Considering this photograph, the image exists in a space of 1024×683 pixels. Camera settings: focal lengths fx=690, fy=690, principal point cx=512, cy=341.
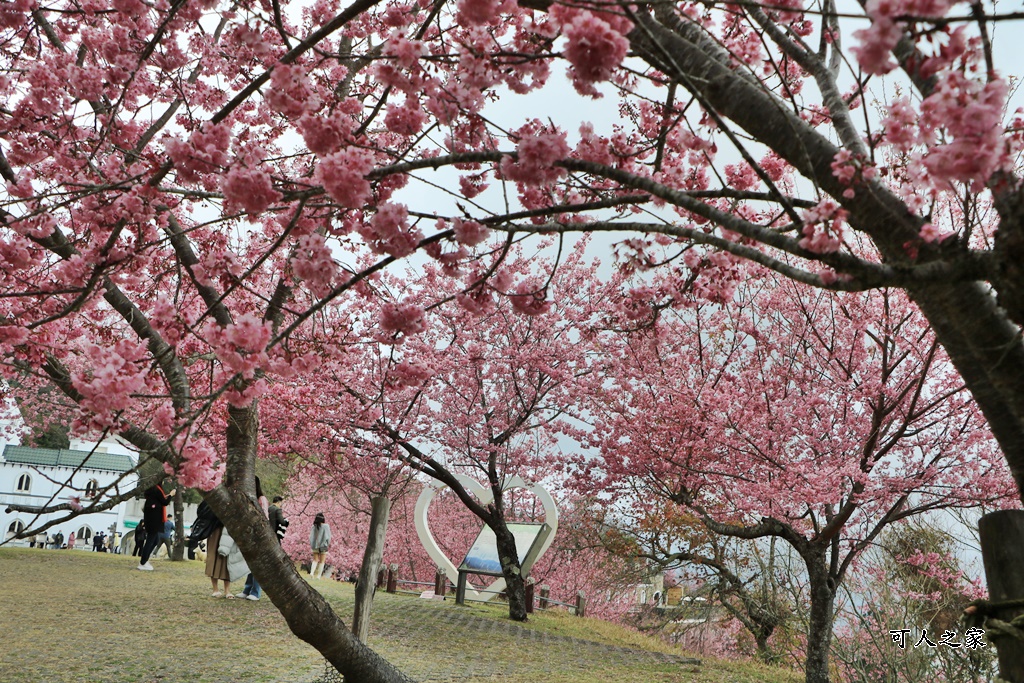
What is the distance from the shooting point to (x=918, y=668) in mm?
5477

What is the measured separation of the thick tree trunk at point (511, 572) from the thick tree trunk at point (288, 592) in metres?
7.20

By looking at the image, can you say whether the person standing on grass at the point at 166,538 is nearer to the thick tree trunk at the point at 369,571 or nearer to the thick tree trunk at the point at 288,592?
the thick tree trunk at the point at 369,571

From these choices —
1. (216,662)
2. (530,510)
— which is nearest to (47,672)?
(216,662)

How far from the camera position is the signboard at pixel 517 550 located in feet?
40.7

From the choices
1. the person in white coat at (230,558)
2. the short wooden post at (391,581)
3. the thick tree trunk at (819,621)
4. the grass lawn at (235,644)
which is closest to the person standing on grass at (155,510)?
the grass lawn at (235,644)

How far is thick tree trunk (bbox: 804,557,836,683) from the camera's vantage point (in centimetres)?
747

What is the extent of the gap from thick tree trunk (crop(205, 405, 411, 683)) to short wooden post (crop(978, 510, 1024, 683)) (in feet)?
11.8

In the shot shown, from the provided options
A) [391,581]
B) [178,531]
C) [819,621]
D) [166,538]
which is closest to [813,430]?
[819,621]

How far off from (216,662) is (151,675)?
649mm

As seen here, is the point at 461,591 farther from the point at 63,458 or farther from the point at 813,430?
the point at 63,458

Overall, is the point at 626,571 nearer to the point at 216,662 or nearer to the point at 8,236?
the point at 216,662

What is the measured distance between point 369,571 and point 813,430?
19.0 feet

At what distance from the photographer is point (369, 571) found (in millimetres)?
6066

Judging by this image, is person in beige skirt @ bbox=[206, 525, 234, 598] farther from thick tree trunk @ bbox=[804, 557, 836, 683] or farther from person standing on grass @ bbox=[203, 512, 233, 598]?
thick tree trunk @ bbox=[804, 557, 836, 683]
